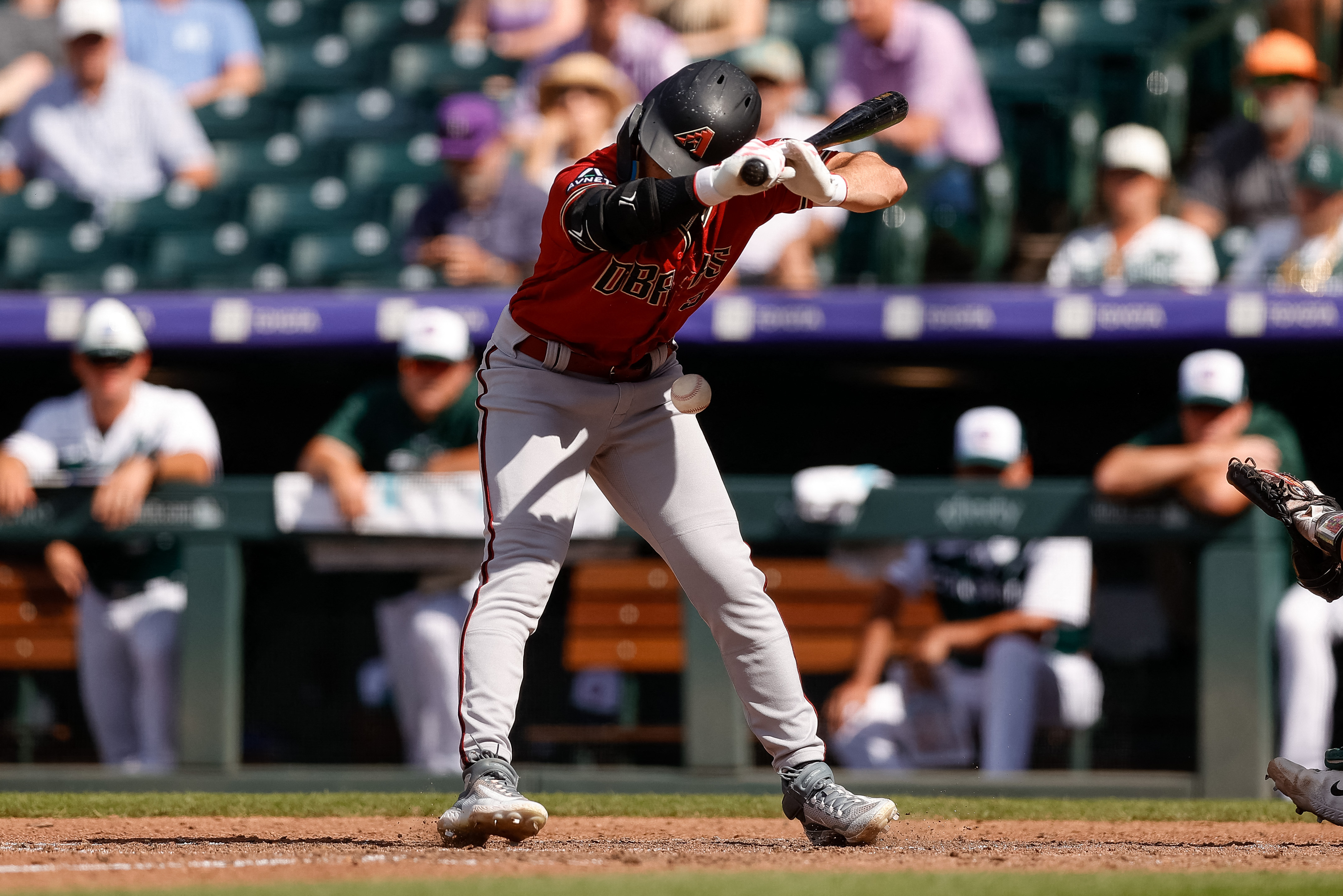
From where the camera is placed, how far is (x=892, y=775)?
Answer: 15.4ft

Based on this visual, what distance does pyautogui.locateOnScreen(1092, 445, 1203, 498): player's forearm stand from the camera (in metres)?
4.78

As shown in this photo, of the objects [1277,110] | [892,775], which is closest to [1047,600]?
[892,775]

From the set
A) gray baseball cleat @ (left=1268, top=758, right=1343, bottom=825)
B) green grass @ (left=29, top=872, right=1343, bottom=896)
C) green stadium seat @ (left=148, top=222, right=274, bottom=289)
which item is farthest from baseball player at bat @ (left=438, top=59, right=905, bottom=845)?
green stadium seat @ (left=148, top=222, right=274, bottom=289)

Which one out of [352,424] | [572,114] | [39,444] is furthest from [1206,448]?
[39,444]

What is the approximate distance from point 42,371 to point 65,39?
66.9 inches

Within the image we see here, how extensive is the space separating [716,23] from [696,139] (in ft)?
15.3

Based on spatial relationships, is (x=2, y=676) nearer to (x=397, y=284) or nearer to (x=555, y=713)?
(x=555, y=713)

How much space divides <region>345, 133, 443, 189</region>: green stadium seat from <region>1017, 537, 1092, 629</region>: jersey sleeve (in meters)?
3.55

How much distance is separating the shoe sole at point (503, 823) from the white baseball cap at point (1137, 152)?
403 cm

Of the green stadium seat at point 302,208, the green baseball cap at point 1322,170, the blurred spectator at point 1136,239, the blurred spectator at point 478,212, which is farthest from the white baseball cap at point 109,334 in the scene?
the green baseball cap at point 1322,170

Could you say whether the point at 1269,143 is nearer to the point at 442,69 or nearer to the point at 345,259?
the point at 345,259

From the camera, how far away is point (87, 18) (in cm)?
739

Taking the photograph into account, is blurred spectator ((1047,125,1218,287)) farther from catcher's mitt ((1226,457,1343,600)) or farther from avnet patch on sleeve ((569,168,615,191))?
avnet patch on sleeve ((569,168,615,191))

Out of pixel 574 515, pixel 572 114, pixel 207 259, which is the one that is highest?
pixel 572 114
